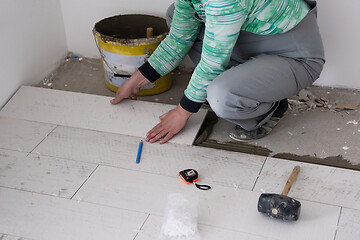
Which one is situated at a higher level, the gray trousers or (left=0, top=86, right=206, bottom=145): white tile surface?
the gray trousers

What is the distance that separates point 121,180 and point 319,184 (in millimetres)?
811

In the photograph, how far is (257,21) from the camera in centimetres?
197

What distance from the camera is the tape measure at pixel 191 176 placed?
192 cm

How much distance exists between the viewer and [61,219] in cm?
178

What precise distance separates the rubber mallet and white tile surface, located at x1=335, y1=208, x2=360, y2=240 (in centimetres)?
16

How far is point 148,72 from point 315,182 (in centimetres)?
97

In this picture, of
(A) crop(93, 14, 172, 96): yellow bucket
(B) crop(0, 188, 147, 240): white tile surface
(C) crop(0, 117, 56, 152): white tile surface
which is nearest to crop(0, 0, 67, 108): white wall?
(C) crop(0, 117, 56, 152): white tile surface

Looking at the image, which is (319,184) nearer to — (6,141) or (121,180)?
(121,180)

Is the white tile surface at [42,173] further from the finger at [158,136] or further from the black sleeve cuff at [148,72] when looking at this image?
the black sleeve cuff at [148,72]

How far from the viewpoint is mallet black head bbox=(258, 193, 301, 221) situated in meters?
1.70

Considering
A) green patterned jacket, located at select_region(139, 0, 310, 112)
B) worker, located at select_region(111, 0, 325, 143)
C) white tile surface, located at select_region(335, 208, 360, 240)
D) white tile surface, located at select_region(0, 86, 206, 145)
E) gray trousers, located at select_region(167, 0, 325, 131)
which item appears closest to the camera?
white tile surface, located at select_region(335, 208, 360, 240)

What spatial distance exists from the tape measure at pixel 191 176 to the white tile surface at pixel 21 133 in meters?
0.73

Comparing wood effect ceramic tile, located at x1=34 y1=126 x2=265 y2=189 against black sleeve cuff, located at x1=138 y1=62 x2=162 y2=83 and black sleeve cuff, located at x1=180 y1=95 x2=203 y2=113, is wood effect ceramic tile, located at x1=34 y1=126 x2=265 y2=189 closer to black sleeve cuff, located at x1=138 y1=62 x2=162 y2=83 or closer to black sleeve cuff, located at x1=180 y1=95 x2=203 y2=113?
black sleeve cuff, located at x1=180 y1=95 x2=203 y2=113

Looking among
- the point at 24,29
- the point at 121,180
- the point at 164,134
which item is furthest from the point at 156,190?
the point at 24,29
